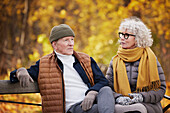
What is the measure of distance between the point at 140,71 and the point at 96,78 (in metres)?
0.61

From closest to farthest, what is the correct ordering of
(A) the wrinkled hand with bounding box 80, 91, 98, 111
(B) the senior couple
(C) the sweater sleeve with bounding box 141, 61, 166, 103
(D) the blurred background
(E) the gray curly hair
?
(A) the wrinkled hand with bounding box 80, 91, 98, 111 → (B) the senior couple → (C) the sweater sleeve with bounding box 141, 61, 166, 103 → (E) the gray curly hair → (D) the blurred background

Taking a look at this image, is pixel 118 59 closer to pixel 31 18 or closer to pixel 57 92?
pixel 57 92

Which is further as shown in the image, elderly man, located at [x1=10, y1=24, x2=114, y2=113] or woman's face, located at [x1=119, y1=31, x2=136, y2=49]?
woman's face, located at [x1=119, y1=31, x2=136, y2=49]

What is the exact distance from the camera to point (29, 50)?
368 inches

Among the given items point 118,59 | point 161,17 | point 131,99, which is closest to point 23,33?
point 161,17

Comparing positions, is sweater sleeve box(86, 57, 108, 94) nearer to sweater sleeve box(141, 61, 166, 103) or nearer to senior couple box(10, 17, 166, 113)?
senior couple box(10, 17, 166, 113)

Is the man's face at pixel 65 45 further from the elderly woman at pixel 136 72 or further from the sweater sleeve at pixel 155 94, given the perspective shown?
the sweater sleeve at pixel 155 94

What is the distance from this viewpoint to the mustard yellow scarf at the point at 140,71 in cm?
335

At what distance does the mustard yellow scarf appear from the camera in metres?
3.35

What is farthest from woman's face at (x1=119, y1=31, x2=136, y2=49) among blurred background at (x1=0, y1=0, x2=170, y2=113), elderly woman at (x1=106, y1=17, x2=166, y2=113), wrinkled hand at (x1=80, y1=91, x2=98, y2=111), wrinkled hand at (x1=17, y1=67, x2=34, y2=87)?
blurred background at (x1=0, y1=0, x2=170, y2=113)

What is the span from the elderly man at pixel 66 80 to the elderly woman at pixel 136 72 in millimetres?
280

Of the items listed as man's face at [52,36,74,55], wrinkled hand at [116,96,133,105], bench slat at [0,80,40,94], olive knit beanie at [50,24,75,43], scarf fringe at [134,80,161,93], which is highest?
olive knit beanie at [50,24,75,43]

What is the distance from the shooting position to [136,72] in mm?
3447

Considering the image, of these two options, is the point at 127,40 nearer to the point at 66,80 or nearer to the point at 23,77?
the point at 66,80
